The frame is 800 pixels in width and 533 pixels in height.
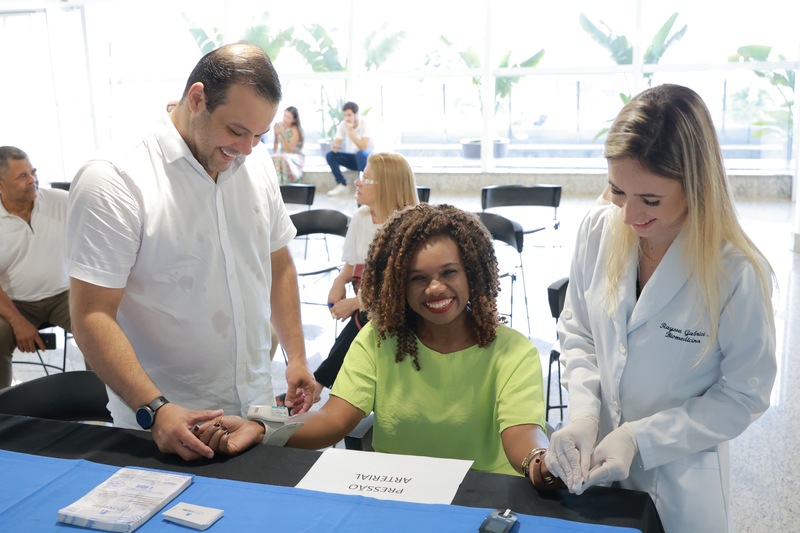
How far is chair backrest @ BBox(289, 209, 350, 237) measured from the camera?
5156 millimetres

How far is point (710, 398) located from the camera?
5.42ft

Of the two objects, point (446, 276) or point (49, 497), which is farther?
point (446, 276)

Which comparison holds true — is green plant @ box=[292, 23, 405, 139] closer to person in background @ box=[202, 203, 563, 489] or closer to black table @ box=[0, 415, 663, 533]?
person in background @ box=[202, 203, 563, 489]

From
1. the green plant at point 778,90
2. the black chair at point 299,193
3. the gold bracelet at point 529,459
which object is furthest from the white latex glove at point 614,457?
the green plant at point 778,90

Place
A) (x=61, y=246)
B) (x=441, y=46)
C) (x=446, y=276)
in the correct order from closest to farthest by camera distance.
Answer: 1. (x=446, y=276)
2. (x=61, y=246)
3. (x=441, y=46)

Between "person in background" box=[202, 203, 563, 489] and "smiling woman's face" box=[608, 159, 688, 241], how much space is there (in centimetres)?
46

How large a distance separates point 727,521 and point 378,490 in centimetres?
83

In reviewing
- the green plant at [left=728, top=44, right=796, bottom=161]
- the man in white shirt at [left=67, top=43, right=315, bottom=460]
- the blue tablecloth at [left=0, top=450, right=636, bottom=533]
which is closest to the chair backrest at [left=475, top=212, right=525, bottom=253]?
the man in white shirt at [left=67, top=43, right=315, bottom=460]

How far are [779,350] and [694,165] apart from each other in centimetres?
338

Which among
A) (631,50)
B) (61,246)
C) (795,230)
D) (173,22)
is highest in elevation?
(173,22)

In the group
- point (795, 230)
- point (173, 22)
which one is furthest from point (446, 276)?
point (173, 22)

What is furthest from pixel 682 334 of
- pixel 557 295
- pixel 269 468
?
pixel 557 295

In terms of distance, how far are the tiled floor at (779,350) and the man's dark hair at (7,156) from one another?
1.28m

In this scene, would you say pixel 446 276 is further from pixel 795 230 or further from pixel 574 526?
pixel 795 230
